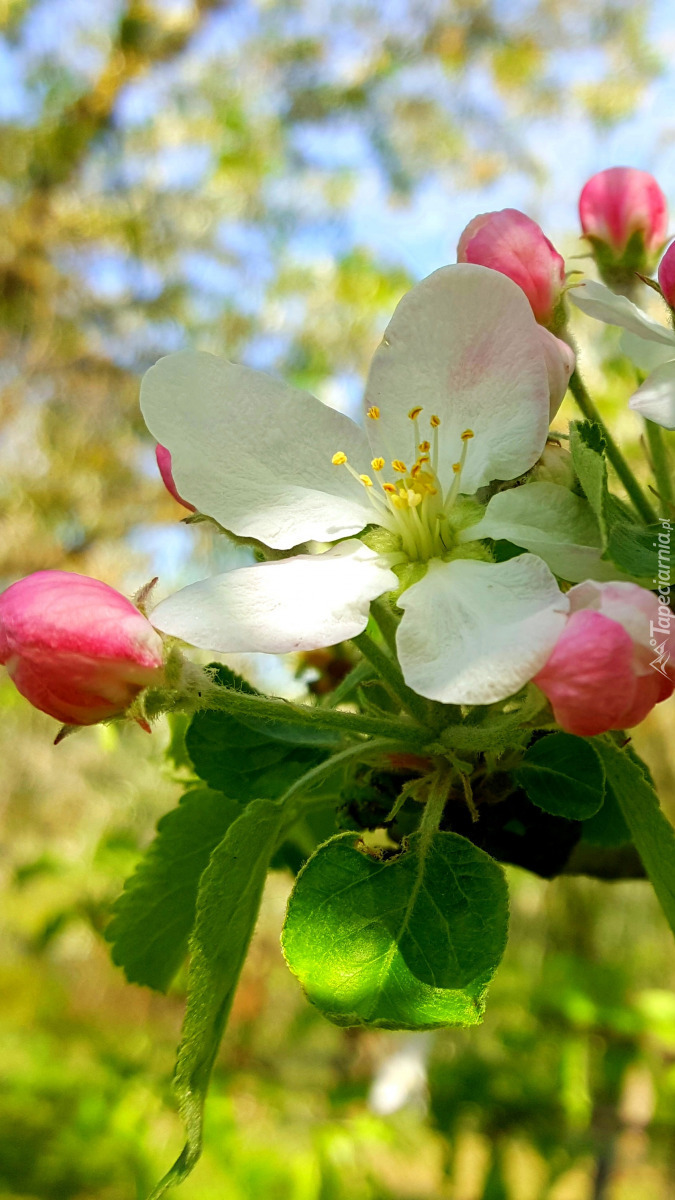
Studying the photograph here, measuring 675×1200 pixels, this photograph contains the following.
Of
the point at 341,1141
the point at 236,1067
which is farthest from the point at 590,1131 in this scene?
the point at 236,1067

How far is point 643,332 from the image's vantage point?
1.70 ft

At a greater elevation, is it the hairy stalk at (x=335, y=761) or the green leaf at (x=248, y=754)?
the hairy stalk at (x=335, y=761)

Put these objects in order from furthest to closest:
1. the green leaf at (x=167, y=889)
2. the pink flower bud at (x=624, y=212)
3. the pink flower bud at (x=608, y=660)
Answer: the pink flower bud at (x=624, y=212)
the green leaf at (x=167, y=889)
the pink flower bud at (x=608, y=660)

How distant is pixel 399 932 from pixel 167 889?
0.23 metres

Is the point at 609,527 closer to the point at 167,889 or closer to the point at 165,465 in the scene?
the point at 165,465

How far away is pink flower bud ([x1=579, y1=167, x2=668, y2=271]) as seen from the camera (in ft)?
2.39

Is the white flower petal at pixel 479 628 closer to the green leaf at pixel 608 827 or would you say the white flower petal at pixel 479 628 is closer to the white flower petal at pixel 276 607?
the white flower petal at pixel 276 607

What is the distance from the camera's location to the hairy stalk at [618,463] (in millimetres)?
577

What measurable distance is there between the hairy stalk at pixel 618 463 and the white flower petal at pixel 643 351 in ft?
0.16

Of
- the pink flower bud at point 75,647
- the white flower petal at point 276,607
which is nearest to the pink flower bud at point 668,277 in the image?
the white flower petal at point 276,607

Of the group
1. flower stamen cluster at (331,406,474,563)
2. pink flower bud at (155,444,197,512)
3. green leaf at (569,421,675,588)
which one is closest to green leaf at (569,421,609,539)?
green leaf at (569,421,675,588)

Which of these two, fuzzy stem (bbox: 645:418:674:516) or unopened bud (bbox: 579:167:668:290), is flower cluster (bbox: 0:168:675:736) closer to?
fuzzy stem (bbox: 645:418:674:516)

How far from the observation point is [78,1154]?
1829mm

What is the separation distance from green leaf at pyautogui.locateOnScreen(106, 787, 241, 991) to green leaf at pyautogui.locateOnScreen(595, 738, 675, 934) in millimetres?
235
